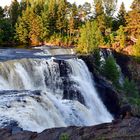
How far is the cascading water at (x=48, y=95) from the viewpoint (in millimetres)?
21828

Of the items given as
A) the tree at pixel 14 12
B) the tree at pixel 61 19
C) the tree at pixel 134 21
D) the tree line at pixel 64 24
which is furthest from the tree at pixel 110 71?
the tree at pixel 14 12

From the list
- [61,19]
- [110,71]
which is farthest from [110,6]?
[110,71]

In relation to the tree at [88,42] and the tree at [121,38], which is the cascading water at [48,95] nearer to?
the tree at [88,42]

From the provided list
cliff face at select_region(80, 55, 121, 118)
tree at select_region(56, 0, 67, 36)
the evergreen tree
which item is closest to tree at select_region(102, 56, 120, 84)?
cliff face at select_region(80, 55, 121, 118)

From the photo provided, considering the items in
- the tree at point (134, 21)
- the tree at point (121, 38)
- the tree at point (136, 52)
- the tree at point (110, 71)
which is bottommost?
the tree at point (110, 71)

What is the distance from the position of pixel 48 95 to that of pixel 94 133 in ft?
46.3

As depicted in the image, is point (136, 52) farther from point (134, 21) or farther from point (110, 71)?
point (134, 21)

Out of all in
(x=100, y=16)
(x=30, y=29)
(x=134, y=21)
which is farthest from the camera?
(x=100, y=16)

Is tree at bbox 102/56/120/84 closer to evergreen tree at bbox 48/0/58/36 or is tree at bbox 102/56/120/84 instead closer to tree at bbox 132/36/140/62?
tree at bbox 132/36/140/62

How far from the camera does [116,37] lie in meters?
58.4

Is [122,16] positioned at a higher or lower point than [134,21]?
higher

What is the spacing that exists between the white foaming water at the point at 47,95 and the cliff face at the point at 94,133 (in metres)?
7.08

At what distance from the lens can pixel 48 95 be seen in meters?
26.2

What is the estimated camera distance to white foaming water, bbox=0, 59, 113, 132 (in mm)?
21922
